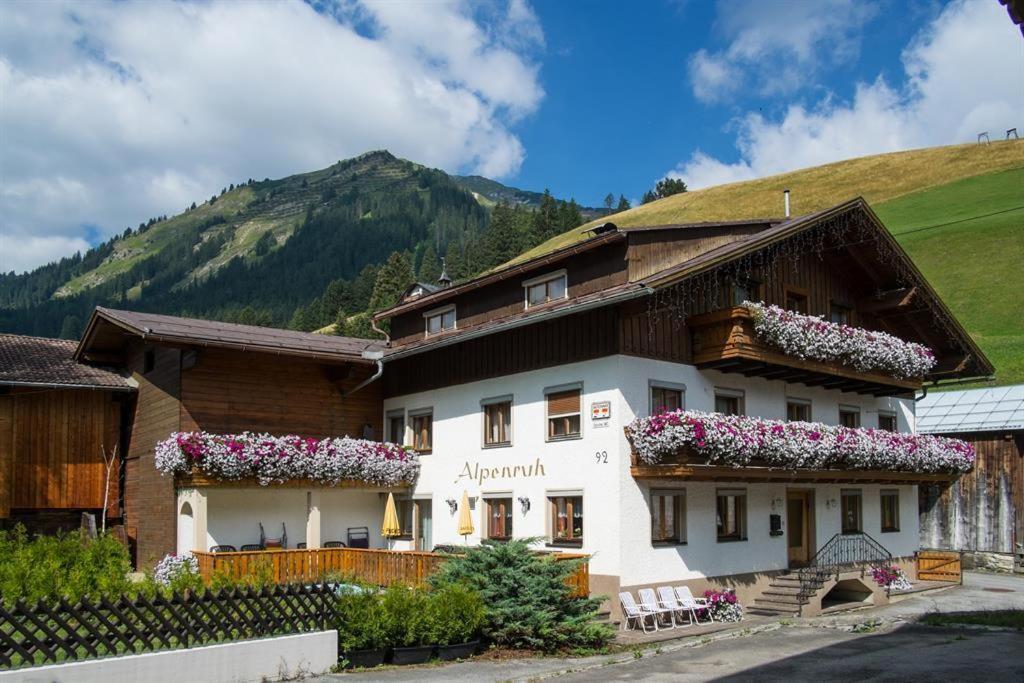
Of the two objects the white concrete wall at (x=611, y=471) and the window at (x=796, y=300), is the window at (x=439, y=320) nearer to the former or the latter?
the white concrete wall at (x=611, y=471)

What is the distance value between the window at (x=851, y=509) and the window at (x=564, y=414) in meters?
8.79

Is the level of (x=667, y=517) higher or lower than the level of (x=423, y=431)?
lower

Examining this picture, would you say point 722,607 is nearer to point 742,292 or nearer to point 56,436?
point 742,292

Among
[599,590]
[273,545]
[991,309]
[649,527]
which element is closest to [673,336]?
[649,527]

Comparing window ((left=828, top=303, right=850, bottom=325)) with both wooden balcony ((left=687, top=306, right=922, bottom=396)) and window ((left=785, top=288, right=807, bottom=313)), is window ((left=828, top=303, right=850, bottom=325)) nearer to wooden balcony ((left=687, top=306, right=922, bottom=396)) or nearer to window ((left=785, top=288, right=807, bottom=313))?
window ((left=785, top=288, right=807, bottom=313))

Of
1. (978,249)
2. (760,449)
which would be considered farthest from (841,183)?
(760,449)

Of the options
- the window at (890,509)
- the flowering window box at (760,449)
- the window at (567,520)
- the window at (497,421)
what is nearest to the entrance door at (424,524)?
the window at (497,421)

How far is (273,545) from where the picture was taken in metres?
23.2

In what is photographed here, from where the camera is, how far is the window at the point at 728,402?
21453mm

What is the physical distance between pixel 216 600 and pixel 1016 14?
11.1 meters

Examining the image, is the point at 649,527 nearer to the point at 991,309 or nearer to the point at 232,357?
the point at 232,357

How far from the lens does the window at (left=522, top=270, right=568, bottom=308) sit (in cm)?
2220

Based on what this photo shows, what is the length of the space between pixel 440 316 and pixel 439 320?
0.13 metres

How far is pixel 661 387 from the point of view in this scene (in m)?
19.9
